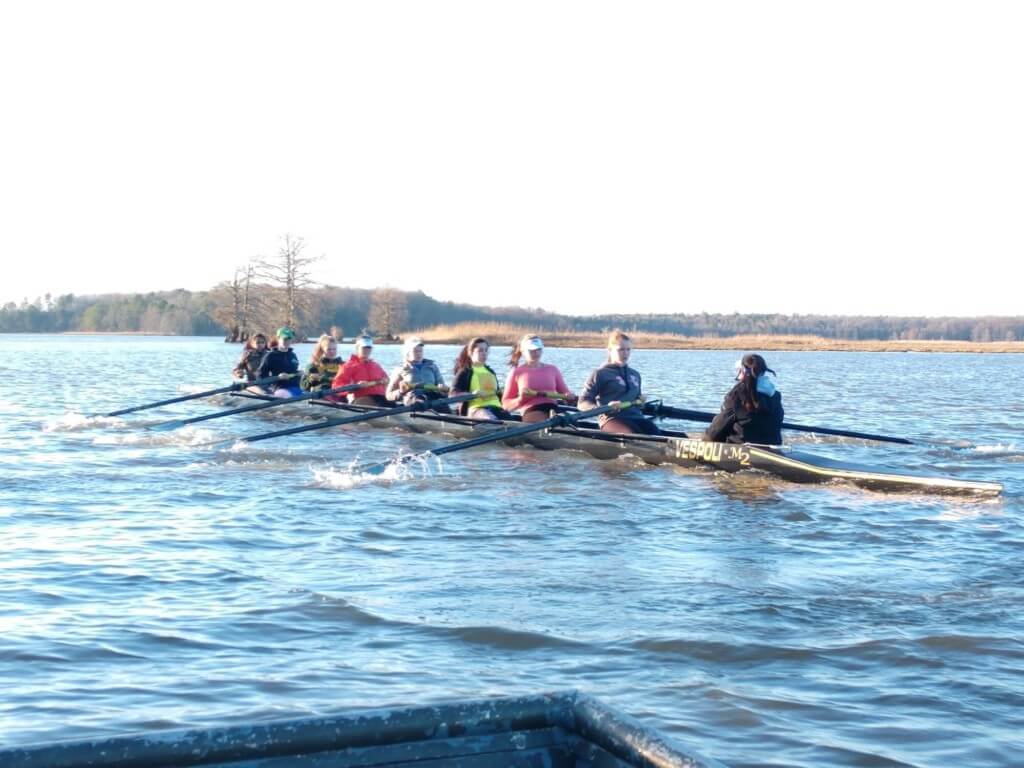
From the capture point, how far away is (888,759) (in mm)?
5094

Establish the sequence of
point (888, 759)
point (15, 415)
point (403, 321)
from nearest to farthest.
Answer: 1. point (888, 759)
2. point (15, 415)
3. point (403, 321)

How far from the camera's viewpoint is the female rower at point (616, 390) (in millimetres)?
14961

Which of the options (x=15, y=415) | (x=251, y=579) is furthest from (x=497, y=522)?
(x=15, y=415)

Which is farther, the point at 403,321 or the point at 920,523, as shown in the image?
the point at 403,321

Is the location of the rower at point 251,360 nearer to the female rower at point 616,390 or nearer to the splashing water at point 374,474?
the splashing water at point 374,474

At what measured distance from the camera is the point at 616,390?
1504cm

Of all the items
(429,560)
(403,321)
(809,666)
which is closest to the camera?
(809,666)

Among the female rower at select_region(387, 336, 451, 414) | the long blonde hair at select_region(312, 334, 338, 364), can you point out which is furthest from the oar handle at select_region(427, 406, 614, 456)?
the long blonde hair at select_region(312, 334, 338, 364)

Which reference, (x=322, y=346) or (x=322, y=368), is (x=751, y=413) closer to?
(x=322, y=346)

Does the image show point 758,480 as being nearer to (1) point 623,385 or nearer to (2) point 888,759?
(1) point 623,385

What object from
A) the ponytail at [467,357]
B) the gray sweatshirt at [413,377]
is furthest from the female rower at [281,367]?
the ponytail at [467,357]

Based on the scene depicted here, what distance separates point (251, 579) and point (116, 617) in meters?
1.22

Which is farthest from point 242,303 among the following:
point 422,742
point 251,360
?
point 422,742

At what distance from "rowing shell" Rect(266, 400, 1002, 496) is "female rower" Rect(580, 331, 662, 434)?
1.08ft
